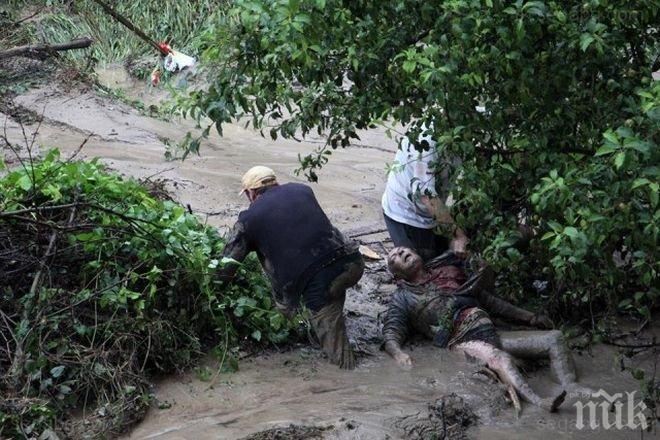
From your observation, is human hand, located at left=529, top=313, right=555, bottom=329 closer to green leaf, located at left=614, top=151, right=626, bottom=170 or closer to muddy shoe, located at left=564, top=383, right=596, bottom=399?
muddy shoe, located at left=564, top=383, right=596, bottom=399

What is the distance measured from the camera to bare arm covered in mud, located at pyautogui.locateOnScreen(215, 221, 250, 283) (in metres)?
6.65

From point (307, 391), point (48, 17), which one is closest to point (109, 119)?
point (48, 17)

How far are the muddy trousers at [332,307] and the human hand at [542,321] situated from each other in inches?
60.6

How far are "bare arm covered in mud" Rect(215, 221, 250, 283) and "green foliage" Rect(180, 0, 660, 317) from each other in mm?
939

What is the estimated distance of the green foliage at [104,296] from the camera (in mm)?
5934

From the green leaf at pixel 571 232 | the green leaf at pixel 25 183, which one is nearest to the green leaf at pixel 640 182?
the green leaf at pixel 571 232

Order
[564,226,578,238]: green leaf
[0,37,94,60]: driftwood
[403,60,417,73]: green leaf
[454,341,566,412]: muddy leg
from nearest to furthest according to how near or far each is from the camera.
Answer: [564,226,578,238]: green leaf → [403,60,417,73]: green leaf → [454,341,566,412]: muddy leg → [0,37,94,60]: driftwood

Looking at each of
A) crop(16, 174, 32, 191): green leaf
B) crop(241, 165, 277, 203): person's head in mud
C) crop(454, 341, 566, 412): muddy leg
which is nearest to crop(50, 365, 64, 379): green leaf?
crop(16, 174, 32, 191): green leaf

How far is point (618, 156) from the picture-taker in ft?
12.8

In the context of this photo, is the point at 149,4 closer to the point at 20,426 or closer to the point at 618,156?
the point at 20,426

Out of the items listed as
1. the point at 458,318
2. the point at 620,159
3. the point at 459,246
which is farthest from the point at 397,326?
the point at 620,159

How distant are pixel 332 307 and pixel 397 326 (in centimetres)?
63

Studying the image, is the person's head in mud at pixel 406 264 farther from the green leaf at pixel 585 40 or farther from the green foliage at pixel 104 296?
the green leaf at pixel 585 40

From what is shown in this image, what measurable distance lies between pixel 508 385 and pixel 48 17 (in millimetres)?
11160
